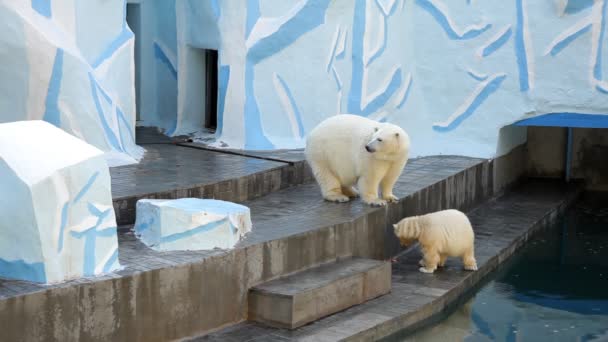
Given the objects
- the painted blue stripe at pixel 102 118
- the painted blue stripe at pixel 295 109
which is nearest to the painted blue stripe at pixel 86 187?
the painted blue stripe at pixel 102 118

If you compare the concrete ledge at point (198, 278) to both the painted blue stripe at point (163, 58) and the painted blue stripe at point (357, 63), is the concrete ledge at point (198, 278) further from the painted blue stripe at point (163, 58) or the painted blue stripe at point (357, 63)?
the painted blue stripe at point (163, 58)

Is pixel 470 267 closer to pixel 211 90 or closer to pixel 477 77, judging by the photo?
pixel 477 77

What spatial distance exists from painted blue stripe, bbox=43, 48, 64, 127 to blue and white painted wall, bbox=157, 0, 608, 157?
2923mm

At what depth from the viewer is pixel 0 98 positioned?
10445 mm

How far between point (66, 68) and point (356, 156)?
336cm

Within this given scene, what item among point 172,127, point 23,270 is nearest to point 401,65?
point 172,127

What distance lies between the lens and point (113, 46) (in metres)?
11.8

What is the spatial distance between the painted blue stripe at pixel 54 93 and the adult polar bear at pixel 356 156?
2806 millimetres

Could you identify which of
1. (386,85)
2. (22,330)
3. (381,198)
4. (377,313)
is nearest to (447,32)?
(386,85)

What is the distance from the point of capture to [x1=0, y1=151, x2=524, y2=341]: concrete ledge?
6.51 meters

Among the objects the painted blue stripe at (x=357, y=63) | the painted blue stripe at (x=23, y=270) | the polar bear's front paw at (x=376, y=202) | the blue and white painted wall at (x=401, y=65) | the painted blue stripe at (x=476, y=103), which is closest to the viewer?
the painted blue stripe at (x=23, y=270)

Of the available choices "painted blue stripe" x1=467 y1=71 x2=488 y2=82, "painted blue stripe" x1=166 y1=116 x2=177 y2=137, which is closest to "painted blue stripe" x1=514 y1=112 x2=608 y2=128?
"painted blue stripe" x1=467 y1=71 x2=488 y2=82

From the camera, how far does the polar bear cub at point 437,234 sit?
1003 cm

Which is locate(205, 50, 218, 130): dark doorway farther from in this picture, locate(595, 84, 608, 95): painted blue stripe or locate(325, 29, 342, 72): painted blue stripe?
locate(595, 84, 608, 95): painted blue stripe
